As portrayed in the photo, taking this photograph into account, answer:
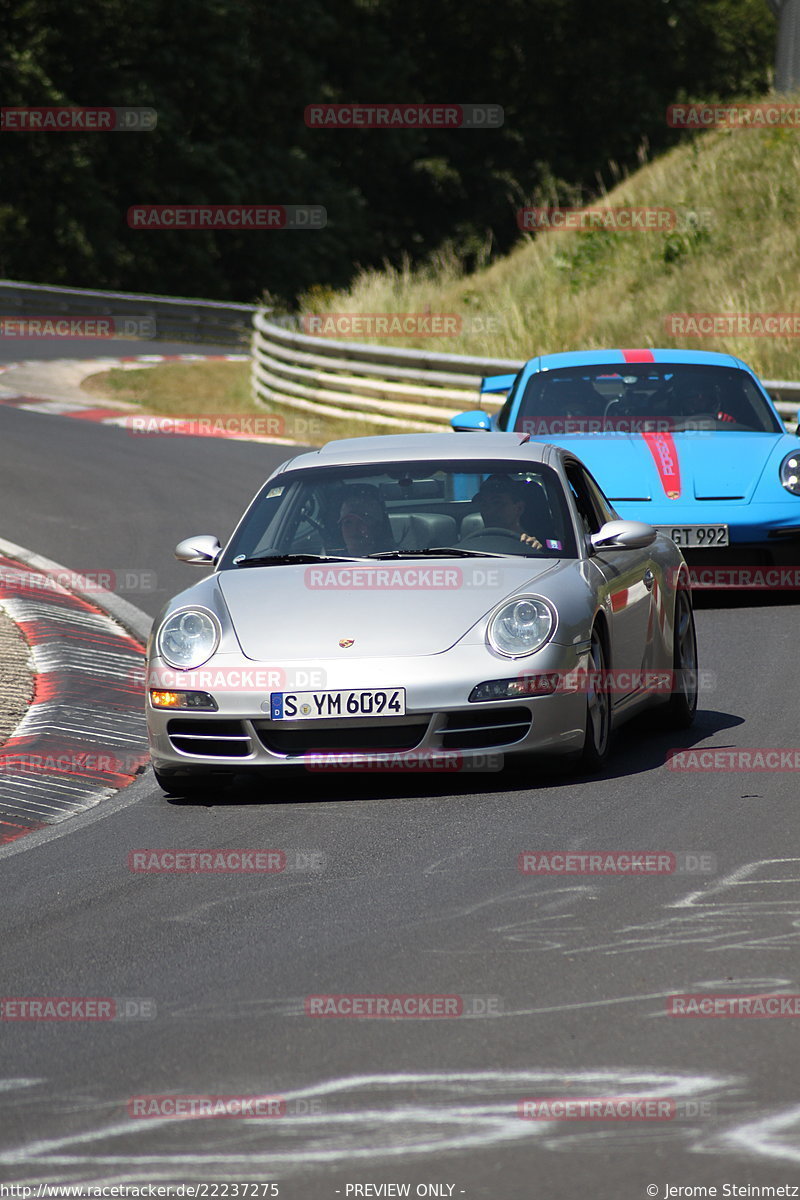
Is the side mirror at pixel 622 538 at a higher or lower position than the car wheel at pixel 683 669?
higher

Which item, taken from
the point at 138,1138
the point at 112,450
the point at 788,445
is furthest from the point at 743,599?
the point at 112,450

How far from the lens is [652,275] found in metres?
27.0

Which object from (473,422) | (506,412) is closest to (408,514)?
(473,422)

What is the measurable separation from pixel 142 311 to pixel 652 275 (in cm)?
1567

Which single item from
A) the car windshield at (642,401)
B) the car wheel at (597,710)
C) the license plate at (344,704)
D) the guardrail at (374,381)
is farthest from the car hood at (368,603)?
the guardrail at (374,381)

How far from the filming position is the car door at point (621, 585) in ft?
26.2

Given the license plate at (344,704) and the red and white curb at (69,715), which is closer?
the license plate at (344,704)

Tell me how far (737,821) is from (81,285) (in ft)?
152

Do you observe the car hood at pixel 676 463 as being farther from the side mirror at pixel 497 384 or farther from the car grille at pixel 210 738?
the car grille at pixel 210 738

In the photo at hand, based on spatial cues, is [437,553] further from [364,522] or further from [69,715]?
[69,715]

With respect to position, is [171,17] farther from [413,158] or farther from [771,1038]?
[771,1038]

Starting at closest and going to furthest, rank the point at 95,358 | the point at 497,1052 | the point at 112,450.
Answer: the point at 497,1052
the point at 112,450
the point at 95,358

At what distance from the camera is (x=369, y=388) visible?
2227 centimetres

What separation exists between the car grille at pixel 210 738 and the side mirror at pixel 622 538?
1838 mm
